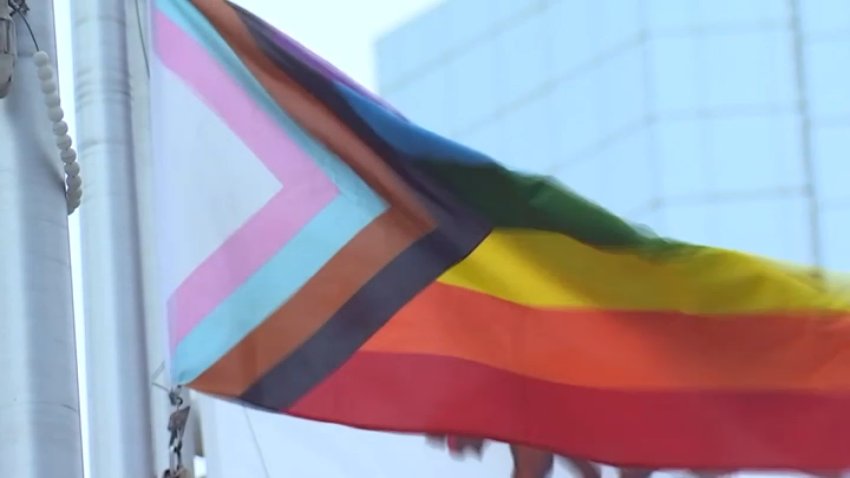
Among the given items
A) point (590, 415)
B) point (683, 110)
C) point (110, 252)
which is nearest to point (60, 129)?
point (110, 252)

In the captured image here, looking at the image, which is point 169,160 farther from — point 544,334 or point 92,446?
point 544,334

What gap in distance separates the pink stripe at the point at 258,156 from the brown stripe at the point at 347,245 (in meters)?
0.07

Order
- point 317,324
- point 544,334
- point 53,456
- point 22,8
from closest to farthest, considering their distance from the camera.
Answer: point 53,456 < point 22,8 < point 317,324 < point 544,334

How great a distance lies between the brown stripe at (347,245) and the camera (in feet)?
17.2

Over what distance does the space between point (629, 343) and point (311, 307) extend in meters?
0.92

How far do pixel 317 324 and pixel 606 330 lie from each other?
2.79 ft

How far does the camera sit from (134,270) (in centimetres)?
547

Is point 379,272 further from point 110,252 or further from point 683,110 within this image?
point 683,110

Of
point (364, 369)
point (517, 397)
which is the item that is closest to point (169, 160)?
point (364, 369)

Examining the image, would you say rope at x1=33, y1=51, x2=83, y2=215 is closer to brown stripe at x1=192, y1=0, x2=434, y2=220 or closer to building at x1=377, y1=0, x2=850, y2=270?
brown stripe at x1=192, y1=0, x2=434, y2=220

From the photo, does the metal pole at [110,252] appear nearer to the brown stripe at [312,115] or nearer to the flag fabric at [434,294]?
the flag fabric at [434,294]

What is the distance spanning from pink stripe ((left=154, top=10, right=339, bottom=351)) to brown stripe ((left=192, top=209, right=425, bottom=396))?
0.41 feet

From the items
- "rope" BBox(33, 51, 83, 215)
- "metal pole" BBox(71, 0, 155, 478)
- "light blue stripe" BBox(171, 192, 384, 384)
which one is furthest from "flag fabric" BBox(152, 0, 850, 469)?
"rope" BBox(33, 51, 83, 215)

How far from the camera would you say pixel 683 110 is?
92.2 feet
